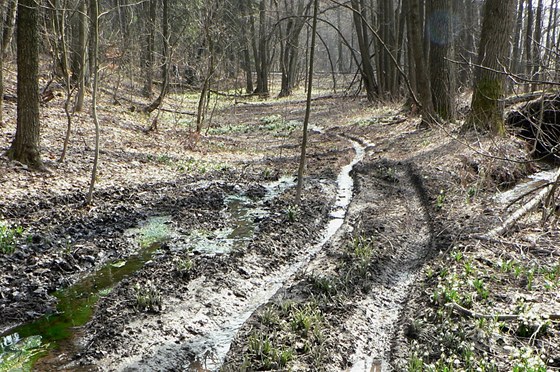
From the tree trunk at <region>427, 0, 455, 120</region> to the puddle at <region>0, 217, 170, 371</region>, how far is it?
37.5 ft

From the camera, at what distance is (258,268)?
7000 mm

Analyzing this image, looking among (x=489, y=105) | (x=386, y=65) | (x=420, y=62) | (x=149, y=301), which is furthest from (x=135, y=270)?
(x=386, y=65)

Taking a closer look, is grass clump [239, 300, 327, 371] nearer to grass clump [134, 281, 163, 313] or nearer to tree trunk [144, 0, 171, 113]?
grass clump [134, 281, 163, 313]

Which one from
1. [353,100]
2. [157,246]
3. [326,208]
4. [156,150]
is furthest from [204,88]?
[353,100]

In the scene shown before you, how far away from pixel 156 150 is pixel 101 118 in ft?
13.5

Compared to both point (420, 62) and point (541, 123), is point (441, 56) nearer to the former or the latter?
point (420, 62)

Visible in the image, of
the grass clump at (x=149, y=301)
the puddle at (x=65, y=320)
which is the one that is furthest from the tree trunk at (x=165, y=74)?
the grass clump at (x=149, y=301)

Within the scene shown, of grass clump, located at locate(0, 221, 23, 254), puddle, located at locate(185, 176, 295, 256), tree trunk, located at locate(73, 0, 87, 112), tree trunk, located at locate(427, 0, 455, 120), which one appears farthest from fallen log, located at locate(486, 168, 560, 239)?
tree trunk, located at locate(73, 0, 87, 112)

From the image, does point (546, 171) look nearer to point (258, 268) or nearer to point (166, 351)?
point (258, 268)

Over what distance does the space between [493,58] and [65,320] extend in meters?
11.4

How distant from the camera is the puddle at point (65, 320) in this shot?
16.3ft

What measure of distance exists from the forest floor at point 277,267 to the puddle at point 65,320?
0.03 metres

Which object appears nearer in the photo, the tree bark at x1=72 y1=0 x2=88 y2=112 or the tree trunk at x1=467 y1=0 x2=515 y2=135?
the tree bark at x1=72 y1=0 x2=88 y2=112

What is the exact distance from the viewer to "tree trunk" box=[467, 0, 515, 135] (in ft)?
38.9
